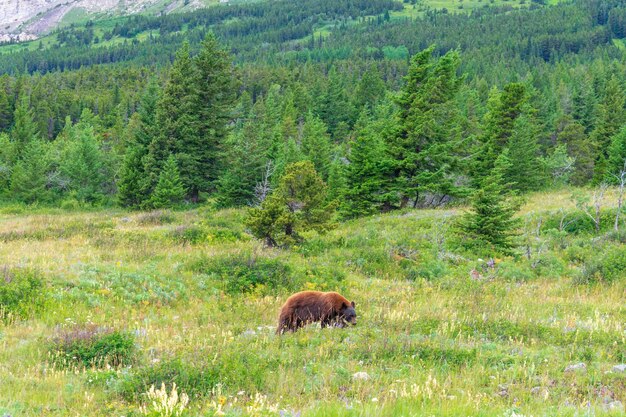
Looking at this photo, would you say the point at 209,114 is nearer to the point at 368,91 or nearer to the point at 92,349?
the point at 92,349

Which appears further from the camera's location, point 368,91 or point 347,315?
point 368,91

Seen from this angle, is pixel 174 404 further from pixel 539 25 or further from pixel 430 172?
pixel 539 25

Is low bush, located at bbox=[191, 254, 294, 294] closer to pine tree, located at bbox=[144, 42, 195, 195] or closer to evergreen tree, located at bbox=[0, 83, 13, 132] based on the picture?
pine tree, located at bbox=[144, 42, 195, 195]

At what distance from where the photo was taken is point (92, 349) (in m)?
6.94

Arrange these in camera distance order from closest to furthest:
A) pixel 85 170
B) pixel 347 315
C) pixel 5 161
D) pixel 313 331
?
pixel 313 331 < pixel 347 315 < pixel 85 170 < pixel 5 161

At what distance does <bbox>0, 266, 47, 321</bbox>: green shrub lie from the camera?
354 inches

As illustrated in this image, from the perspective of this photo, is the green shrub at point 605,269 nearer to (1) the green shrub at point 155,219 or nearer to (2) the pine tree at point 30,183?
(1) the green shrub at point 155,219

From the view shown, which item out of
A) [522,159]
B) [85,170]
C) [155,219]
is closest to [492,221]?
[155,219]

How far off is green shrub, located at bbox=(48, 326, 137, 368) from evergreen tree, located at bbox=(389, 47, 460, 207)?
21680 millimetres

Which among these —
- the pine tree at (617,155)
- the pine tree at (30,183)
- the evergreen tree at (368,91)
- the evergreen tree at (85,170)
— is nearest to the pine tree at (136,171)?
the evergreen tree at (85,170)

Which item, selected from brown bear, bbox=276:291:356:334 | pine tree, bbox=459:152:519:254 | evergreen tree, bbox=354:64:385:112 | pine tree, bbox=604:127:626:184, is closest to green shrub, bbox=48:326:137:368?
brown bear, bbox=276:291:356:334

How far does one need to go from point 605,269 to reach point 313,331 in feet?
29.5

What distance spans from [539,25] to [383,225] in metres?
169

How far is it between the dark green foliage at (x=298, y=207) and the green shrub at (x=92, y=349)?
9.89m
